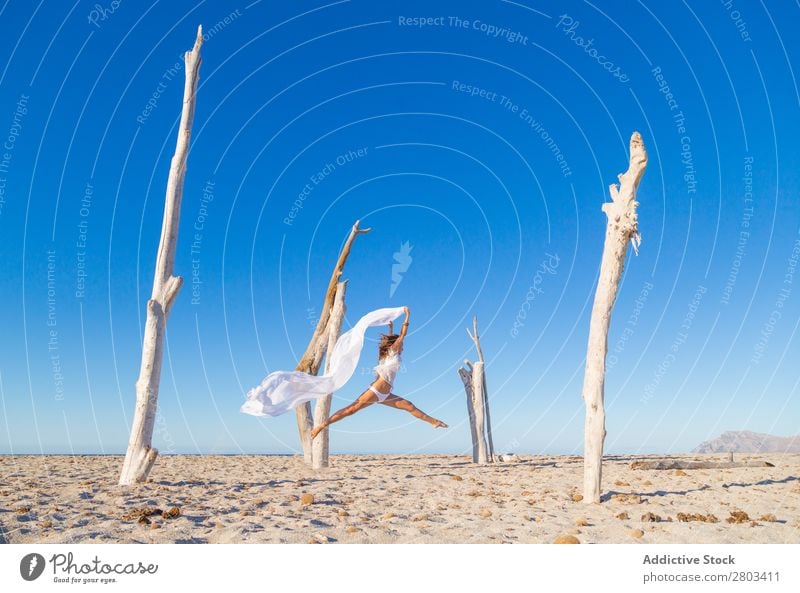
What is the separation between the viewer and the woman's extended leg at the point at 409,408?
12902 mm

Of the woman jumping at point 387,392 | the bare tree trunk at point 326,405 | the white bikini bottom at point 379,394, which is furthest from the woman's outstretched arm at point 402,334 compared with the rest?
the bare tree trunk at point 326,405

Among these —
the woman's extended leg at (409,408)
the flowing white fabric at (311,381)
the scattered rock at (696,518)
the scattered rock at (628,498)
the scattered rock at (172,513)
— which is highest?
the flowing white fabric at (311,381)

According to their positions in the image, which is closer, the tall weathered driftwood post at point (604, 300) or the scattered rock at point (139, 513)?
the scattered rock at point (139, 513)

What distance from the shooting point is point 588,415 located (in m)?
11.3

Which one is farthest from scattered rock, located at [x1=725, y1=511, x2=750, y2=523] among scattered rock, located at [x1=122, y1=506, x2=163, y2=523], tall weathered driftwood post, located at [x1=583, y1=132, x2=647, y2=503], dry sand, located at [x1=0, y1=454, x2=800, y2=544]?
scattered rock, located at [x1=122, y1=506, x2=163, y2=523]

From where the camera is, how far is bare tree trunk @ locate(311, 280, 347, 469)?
1736 centimetres

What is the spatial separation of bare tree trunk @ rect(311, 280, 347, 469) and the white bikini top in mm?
3869

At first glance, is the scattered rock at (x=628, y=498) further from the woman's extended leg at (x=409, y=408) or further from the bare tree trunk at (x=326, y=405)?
the bare tree trunk at (x=326, y=405)

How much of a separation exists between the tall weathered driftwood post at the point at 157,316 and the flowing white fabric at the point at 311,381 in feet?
6.61

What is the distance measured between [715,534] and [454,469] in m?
10.5

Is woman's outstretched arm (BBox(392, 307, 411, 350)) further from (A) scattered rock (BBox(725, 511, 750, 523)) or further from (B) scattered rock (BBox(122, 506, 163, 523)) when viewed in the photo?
(A) scattered rock (BBox(725, 511, 750, 523))

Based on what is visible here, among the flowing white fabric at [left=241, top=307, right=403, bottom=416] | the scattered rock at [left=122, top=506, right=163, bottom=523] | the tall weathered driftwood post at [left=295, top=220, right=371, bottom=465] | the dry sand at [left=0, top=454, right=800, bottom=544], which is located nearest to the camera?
the dry sand at [left=0, top=454, right=800, bottom=544]

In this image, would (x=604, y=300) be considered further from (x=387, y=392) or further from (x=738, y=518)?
(x=387, y=392)

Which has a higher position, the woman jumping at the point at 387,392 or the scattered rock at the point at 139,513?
the woman jumping at the point at 387,392
